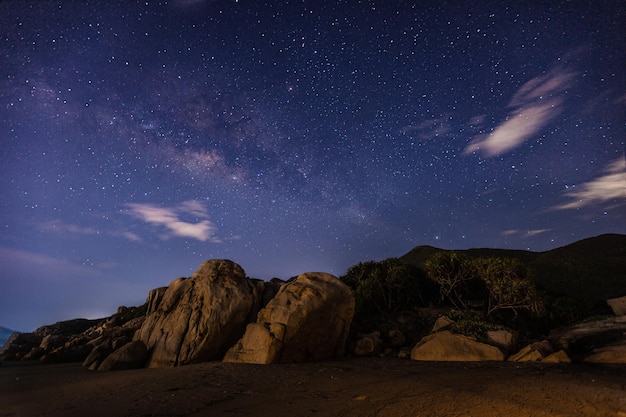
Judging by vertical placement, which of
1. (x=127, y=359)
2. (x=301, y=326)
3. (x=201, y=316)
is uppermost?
(x=201, y=316)

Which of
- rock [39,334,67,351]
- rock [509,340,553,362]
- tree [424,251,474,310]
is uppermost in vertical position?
tree [424,251,474,310]

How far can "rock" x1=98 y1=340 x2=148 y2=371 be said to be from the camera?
1427 cm

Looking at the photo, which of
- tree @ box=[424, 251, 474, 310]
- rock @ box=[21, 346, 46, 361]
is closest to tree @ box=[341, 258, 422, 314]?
tree @ box=[424, 251, 474, 310]

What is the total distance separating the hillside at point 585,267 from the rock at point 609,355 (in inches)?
922

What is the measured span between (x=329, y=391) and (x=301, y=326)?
583 cm

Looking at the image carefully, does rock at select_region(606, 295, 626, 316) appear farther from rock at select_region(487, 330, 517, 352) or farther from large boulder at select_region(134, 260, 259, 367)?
large boulder at select_region(134, 260, 259, 367)

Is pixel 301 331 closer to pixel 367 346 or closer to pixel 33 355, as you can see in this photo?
pixel 367 346

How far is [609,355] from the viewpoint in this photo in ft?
44.4

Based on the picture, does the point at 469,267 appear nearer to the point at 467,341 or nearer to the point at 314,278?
the point at 467,341

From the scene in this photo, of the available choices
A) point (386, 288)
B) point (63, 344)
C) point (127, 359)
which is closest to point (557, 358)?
point (386, 288)

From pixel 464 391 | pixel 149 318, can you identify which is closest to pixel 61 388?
pixel 149 318

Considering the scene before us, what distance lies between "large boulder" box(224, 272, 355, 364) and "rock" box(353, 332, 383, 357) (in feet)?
2.90

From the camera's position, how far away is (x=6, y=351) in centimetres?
2153

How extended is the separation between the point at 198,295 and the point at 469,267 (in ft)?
64.4
